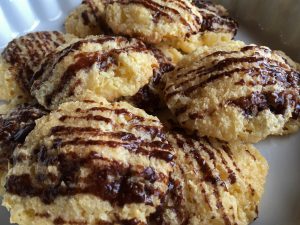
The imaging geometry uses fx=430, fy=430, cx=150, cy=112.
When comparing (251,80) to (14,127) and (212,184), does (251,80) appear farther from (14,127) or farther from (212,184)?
(14,127)

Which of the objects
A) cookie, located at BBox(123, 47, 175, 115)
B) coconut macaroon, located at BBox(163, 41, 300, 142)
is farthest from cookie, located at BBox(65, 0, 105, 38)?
coconut macaroon, located at BBox(163, 41, 300, 142)

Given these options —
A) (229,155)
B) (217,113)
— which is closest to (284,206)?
(229,155)

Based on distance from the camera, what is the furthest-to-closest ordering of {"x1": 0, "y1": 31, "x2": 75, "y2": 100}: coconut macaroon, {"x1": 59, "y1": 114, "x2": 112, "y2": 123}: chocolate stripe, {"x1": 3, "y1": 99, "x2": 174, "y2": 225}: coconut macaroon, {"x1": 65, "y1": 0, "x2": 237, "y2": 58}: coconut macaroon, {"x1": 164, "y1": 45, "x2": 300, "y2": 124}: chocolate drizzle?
{"x1": 0, "y1": 31, "x2": 75, "y2": 100}: coconut macaroon, {"x1": 65, "y1": 0, "x2": 237, "y2": 58}: coconut macaroon, {"x1": 164, "y1": 45, "x2": 300, "y2": 124}: chocolate drizzle, {"x1": 59, "y1": 114, "x2": 112, "y2": 123}: chocolate stripe, {"x1": 3, "y1": 99, "x2": 174, "y2": 225}: coconut macaroon

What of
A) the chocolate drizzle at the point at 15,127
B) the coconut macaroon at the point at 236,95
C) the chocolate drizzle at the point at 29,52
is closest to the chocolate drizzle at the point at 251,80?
the coconut macaroon at the point at 236,95

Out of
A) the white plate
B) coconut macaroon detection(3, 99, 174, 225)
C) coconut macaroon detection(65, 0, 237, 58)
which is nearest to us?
coconut macaroon detection(3, 99, 174, 225)

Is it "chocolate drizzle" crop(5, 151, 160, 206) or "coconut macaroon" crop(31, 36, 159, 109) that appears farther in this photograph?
"coconut macaroon" crop(31, 36, 159, 109)

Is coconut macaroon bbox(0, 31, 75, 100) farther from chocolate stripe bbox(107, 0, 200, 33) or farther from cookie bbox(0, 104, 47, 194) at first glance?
chocolate stripe bbox(107, 0, 200, 33)

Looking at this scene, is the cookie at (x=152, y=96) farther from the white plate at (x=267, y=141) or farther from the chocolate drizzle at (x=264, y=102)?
the white plate at (x=267, y=141)
